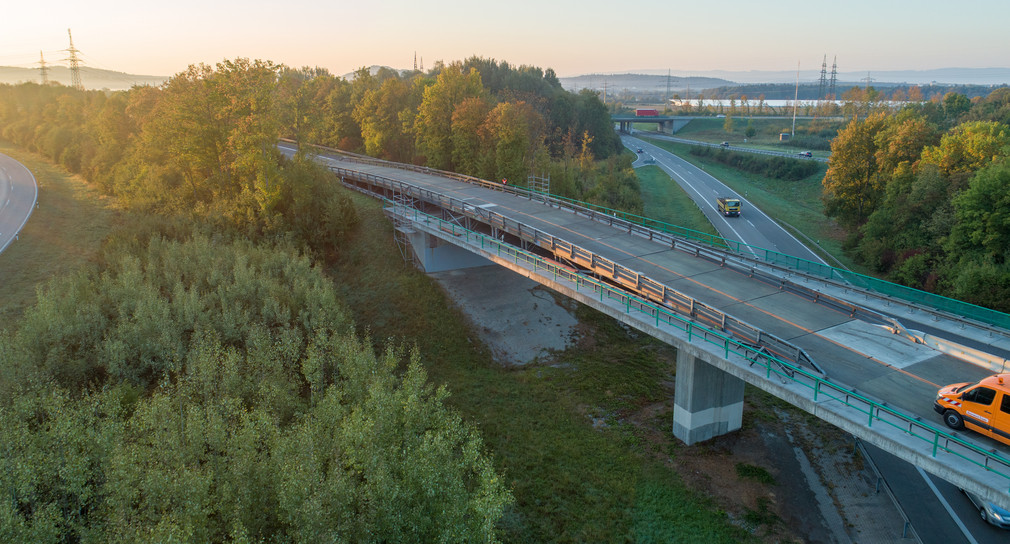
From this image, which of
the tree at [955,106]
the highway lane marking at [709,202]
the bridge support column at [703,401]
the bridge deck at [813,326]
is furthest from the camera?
the tree at [955,106]

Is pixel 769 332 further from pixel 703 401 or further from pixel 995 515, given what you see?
pixel 995 515

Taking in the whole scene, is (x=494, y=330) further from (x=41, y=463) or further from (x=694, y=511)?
(x=41, y=463)

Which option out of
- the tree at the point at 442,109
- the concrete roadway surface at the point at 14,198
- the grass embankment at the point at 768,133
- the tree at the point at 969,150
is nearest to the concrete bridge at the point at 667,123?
the grass embankment at the point at 768,133

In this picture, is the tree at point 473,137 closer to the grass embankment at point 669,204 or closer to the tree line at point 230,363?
the tree line at point 230,363

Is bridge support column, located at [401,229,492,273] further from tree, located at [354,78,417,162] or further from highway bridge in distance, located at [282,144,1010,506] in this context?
tree, located at [354,78,417,162]

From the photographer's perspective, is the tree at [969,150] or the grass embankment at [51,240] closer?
the grass embankment at [51,240]

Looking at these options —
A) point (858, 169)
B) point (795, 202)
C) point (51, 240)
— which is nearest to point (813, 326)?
point (858, 169)

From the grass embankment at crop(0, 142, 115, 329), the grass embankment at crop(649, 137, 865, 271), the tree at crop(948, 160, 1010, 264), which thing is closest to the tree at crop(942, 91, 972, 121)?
the grass embankment at crop(649, 137, 865, 271)
